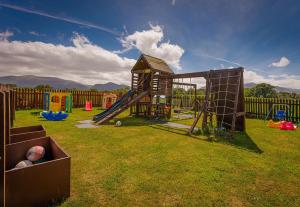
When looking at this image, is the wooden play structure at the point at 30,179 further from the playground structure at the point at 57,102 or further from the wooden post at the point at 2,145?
the playground structure at the point at 57,102

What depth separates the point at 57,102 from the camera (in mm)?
13797

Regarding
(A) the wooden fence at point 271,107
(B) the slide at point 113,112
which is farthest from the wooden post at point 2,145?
(A) the wooden fence at point 271,107

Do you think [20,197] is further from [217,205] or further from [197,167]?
[197,167]

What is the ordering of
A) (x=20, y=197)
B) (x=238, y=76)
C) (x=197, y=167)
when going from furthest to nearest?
(x=238, y=76), (x=197, y=167), (x=20, y=197)

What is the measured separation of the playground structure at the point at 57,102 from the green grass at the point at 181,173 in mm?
8488

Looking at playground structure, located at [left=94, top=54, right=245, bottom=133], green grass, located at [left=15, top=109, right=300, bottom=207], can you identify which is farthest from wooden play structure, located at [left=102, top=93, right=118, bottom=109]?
green grass, located at [left=15, top=109, right=300, bottom=207]

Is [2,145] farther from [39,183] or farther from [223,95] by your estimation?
[223,95]

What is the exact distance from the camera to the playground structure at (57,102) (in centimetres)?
1357

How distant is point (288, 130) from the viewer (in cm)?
867

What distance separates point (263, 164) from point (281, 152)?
156 centimetres

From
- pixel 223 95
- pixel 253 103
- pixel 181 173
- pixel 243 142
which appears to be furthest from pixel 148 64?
pixel 253 103

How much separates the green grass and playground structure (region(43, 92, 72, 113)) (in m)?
8.49

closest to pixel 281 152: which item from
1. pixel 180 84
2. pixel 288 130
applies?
pixel 288 130

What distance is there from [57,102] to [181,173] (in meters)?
13.4
